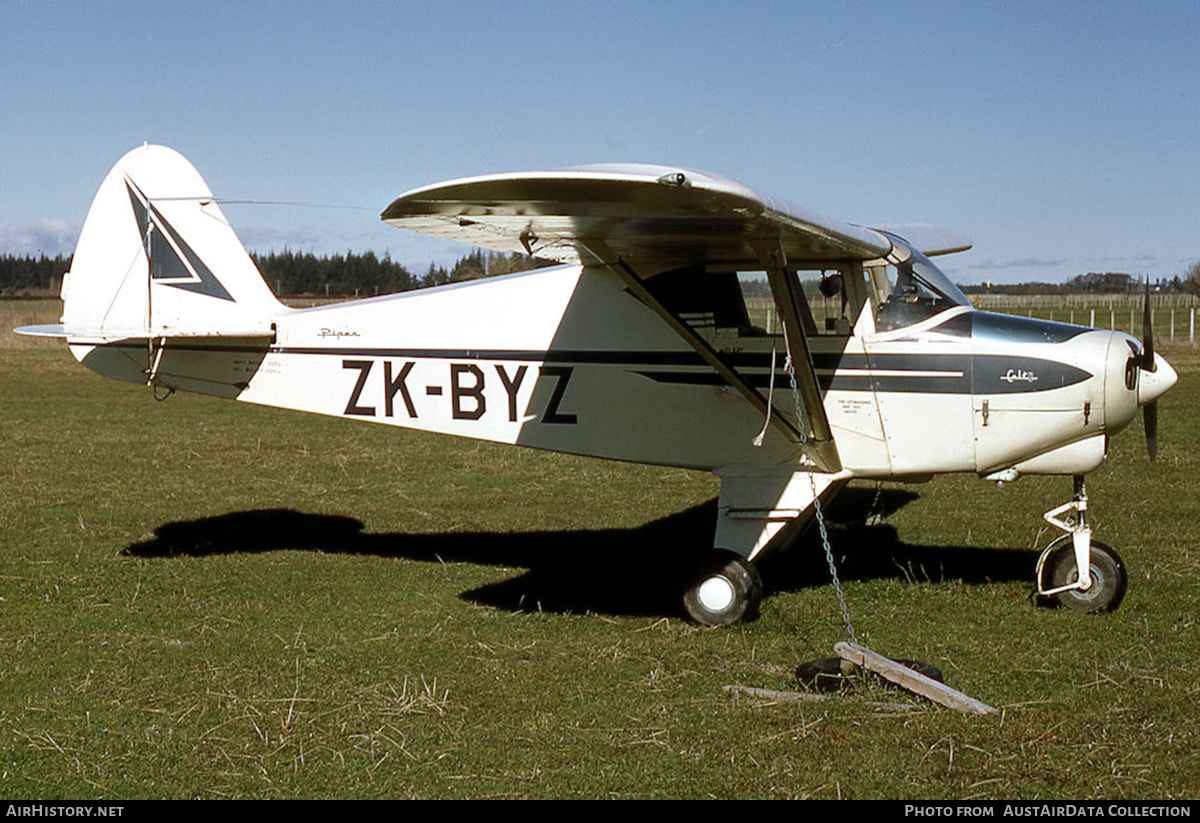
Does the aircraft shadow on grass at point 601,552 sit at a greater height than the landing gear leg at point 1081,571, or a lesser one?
lesser

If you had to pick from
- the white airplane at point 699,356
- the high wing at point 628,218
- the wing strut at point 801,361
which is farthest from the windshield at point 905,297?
the wing strut at point 801,361

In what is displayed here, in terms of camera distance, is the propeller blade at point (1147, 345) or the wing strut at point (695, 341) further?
the wing strut at point (695, 341)

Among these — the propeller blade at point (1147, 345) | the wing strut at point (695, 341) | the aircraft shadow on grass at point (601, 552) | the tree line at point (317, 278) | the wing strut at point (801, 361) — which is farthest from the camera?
the tree line at point (317, 278)

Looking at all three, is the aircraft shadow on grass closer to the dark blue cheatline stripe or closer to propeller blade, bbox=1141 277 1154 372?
the dark blue cheatline stripe

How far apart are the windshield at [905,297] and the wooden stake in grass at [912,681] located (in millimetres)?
2490

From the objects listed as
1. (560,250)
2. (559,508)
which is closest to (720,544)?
(560,250)

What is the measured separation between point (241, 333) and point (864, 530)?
5.76 m

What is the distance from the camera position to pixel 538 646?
22.5 feet

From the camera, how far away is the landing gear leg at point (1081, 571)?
7.28 m

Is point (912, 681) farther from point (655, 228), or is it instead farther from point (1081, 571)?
point (655, 228)

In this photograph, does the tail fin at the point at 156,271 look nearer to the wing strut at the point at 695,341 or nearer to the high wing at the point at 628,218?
the high wing at the point at 628,218

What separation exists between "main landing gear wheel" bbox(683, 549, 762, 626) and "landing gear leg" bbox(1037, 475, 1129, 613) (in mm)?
1980

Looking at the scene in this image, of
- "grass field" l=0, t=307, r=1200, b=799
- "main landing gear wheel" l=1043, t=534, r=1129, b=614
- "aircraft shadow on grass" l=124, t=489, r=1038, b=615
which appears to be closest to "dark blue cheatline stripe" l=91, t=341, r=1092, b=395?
"main landing gear wheel" l=1043, t=534, r=1129, b=614

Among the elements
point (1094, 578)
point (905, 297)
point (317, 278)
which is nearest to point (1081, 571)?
point (1094, 578)
